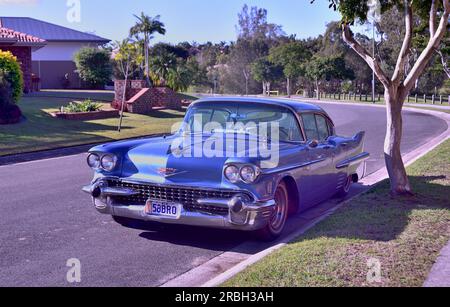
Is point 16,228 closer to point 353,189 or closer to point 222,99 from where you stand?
point 222,99

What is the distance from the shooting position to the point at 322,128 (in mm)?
8367

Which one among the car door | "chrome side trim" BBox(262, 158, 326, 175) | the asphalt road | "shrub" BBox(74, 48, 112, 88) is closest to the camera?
the asphalt road

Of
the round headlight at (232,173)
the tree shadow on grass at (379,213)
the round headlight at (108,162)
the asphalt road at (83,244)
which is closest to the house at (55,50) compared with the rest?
the asphalt road at (83,244)

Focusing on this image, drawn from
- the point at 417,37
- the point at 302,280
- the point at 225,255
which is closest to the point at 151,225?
the point at 225,255

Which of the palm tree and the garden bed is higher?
the palm tree

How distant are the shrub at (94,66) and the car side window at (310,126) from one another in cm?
3483

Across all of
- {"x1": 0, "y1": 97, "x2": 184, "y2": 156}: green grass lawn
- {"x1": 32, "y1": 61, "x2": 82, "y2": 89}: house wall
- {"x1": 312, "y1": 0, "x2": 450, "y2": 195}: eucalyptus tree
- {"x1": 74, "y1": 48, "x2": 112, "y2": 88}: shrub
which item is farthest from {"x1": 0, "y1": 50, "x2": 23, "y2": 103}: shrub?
{"x1": 32, "y1": 61, "x2": 82, "y2": 89}: house wall

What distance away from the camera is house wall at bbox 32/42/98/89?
43.6 m

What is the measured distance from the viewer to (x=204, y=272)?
571cm

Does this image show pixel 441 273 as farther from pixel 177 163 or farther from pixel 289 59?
pixel 289 59

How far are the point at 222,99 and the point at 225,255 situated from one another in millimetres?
2250

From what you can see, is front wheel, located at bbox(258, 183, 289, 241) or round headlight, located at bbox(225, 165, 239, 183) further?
front wheel, located at bbox(258, 183, 289, 241)

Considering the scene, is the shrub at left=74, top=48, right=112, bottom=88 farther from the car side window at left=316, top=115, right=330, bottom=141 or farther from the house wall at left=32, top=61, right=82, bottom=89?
the car side window at left=316, top=115, right=330, bottom=141

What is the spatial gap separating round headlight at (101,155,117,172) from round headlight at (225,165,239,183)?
1.37 m
